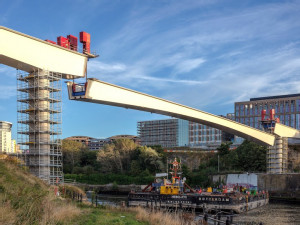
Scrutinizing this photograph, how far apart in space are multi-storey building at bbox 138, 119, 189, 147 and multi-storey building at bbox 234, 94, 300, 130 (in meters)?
29.2

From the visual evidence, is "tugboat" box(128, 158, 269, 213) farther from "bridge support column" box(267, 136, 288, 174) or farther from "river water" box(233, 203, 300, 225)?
"bridge support column" box(267, 136, 288, 174)

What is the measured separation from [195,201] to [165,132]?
119 metres

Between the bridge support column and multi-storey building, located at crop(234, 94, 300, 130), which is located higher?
multi-storey building, located at crop(234, 94, 300, 130)

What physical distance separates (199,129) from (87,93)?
11913cm

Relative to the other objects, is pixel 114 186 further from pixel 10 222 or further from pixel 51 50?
pixel 10 222

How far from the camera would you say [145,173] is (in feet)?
234

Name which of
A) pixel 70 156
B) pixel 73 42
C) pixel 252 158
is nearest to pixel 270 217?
pixel 73 42

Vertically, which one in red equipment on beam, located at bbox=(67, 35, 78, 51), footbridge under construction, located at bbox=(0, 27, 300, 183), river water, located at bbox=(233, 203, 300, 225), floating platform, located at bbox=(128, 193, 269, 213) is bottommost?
river water, located at bbox=(233, 203, 300, 225)

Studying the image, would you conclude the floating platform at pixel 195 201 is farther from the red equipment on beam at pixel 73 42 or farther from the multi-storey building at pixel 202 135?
the multi-storey building at pixel 202 135

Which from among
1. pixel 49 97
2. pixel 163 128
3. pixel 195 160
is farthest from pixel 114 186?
pixel 163 128

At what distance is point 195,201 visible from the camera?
38219 mm

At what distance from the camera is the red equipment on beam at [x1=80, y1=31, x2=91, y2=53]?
121 ft

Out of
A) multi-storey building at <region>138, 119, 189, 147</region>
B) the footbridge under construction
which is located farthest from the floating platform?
multi-storey building at <region>138, 119, 189, 147</region>

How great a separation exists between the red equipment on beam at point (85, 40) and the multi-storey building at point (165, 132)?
366ft
